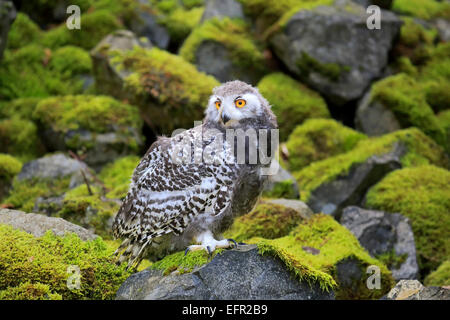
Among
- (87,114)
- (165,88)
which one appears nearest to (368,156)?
(165,88)

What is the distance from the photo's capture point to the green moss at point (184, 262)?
471 centimetres

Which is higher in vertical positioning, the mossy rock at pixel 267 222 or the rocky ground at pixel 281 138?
the rocky ground at pixel 281 138

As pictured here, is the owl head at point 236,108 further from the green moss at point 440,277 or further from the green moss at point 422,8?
the green moss at point 422,8

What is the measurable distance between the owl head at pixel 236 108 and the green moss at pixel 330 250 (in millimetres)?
1524

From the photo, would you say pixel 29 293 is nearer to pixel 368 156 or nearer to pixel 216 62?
pixel 368 156

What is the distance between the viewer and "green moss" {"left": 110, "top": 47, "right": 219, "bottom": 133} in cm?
943

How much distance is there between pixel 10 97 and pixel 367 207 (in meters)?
8.07

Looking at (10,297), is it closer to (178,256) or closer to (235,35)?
(178,256)

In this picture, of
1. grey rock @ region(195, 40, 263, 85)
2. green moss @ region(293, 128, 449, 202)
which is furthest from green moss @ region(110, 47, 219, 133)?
green moss @ region(293, 128, 449, 202)

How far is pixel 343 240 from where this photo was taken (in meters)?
6.68

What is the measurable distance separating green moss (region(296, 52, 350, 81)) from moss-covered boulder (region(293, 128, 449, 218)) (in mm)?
1931

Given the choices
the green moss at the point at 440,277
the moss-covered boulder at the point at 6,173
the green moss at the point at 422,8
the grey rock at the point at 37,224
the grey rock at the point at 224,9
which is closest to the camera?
the grey rock at the point at 37,224

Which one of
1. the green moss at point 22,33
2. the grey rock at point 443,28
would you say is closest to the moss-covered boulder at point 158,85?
the green moss at point 22,33
